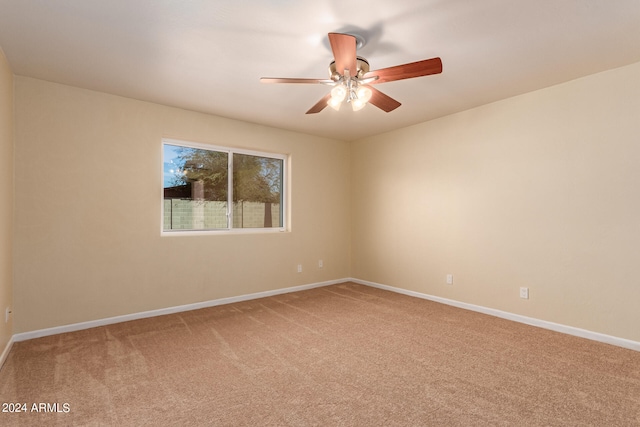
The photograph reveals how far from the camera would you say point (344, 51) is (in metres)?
1.99

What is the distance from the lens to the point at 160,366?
95.8 inches

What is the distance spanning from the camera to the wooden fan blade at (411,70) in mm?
2051

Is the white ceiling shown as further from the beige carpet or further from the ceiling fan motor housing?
the beige carpet

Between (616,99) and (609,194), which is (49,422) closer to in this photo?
(609,194)

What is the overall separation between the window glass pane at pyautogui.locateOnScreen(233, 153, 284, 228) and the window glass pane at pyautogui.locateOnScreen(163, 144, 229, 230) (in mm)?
176

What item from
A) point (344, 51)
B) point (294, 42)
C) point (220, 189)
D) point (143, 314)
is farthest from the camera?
point (220, 189)

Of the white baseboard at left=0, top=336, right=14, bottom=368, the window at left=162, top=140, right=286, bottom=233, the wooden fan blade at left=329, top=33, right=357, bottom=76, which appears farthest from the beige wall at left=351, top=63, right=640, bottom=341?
the white baseboard at left=0, top=336, right=14, bottom=368

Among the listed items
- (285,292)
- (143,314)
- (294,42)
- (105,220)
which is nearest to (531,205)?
(294,42)

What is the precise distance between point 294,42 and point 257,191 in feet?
8.36

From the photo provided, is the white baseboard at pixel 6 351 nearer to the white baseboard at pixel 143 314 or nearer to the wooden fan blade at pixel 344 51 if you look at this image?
the white baseboard at pixel 143 314

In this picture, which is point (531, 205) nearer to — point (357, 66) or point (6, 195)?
point (357, 66)

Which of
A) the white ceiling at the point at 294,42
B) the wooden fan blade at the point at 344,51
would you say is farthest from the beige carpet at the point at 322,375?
the white ceiling at the point at 294,42

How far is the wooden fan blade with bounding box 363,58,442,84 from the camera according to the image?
205cm

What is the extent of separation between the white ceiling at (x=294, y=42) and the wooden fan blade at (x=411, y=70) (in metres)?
0.30
